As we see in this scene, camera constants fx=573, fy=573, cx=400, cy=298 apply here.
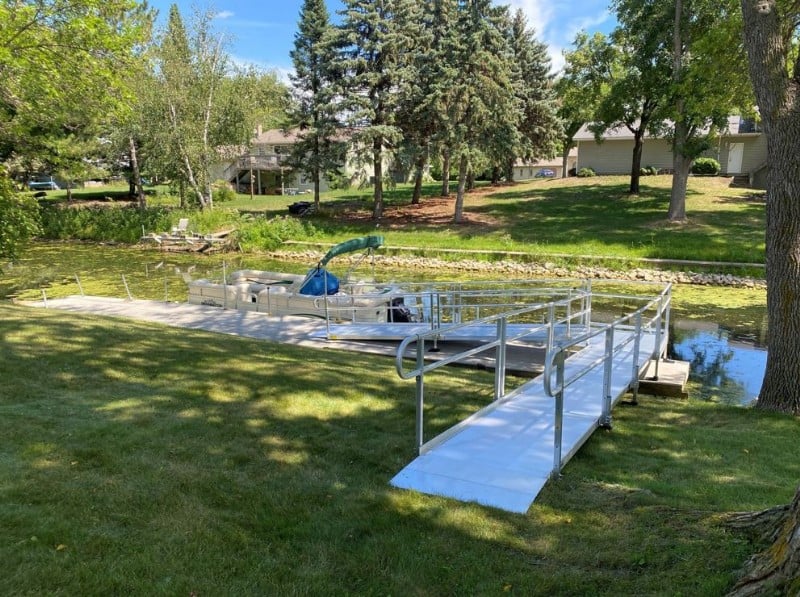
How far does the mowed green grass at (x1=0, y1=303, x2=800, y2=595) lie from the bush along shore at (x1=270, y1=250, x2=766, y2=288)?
14113 millimetres

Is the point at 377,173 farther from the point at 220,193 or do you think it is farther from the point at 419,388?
the point at 419,388

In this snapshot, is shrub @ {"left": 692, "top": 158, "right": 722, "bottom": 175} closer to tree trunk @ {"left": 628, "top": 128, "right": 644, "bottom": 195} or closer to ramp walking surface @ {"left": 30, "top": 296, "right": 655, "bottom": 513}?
tree trunk @ {"left": 628, "top": 128, "right": 644, "bottom": 195}

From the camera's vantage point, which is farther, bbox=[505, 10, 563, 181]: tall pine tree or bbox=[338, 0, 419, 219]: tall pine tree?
bbox=[505, 10, 563, 181]: tall pine tree

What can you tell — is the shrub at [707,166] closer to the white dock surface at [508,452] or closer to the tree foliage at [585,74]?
the tree foliage at [585,74]

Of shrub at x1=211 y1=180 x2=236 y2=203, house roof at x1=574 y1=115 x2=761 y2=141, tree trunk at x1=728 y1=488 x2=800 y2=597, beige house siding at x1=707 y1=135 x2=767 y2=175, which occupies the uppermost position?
house roof at x1=574 y1=115 x2=761 y2=141

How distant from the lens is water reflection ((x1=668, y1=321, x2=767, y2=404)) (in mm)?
9250

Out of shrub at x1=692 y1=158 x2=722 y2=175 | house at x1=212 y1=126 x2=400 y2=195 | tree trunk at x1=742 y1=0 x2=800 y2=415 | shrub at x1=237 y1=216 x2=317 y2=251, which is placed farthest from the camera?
house at x1=212 y1=126 x2=400 y2=195

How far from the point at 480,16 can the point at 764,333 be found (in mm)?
19522

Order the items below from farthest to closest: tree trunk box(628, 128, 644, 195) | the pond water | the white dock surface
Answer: tree trunk box(628, 128, 644, 195) < the pond water < the white dock surface

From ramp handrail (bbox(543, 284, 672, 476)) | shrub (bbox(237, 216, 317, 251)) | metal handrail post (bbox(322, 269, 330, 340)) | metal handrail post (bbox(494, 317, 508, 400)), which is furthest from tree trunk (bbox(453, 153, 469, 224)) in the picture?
metal handrail post (bbox(494, 317, 508, 400))

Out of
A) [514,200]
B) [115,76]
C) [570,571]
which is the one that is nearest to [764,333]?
[570,571]

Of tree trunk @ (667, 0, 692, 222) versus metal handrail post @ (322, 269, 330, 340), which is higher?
tree trunk @ (667, 0, 692, 222)

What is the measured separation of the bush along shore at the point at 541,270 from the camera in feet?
62.5

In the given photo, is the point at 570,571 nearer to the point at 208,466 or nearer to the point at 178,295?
the point at 208,466
